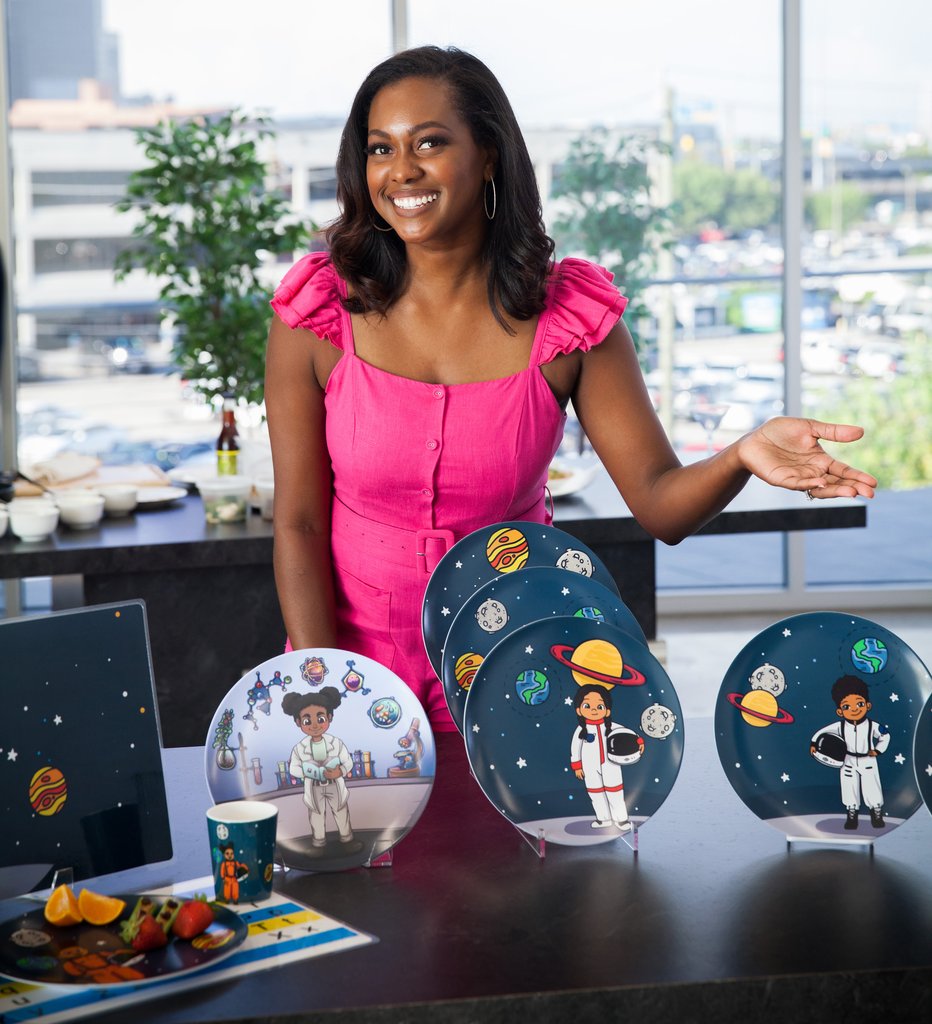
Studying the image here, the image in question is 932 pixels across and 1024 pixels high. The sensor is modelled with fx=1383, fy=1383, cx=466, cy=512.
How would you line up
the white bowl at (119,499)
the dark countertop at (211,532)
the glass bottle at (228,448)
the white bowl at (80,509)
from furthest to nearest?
→ the glass bottle at (228,448) < the white bowl at (119,499) < the white bowl at (80,509) < the dark countertop at (211,532)

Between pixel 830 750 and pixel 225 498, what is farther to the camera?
pixel 225 498

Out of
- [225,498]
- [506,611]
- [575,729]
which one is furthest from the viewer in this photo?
[225,498]

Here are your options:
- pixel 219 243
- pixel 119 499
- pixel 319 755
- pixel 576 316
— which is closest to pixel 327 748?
pixel 319 755

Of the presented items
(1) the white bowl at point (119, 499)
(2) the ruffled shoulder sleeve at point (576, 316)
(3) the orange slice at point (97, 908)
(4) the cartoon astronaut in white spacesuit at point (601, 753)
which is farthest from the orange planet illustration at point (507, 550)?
(1) the white bowl at point (119, 499)

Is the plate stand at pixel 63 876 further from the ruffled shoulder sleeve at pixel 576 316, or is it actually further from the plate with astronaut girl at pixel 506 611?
the ruffled shoulder sleeve at pixel 576 316

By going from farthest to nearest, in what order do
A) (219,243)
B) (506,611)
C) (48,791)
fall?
(219,243), (506,611), (48,791)

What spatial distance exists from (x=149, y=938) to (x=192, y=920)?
0.04 m

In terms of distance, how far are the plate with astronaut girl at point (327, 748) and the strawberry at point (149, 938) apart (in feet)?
0.72

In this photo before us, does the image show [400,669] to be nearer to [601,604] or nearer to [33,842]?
[601,604]

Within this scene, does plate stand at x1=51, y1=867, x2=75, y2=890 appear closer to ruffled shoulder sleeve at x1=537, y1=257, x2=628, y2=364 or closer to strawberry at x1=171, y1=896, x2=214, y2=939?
strawberry at x1=171, y1=896, x2=214, y2=939

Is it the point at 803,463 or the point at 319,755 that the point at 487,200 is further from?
the point at 319,755

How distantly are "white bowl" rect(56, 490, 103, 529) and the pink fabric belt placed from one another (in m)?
1.45

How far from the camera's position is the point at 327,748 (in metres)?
1.46

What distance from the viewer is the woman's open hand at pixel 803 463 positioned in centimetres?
155
